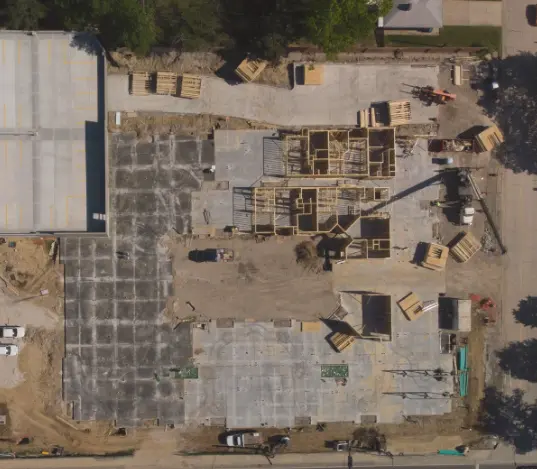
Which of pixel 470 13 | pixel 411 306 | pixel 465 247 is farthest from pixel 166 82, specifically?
pixel 465 247

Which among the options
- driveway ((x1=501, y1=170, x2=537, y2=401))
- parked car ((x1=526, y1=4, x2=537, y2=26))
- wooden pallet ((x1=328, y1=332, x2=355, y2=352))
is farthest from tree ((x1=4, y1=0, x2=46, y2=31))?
driveway ((x1=501, y1=170, x2=537, y2=401))

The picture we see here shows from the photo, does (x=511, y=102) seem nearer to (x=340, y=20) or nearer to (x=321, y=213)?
(x=340, y=20)

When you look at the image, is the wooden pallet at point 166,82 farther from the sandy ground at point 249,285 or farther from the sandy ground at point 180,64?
the sandy ground at point 249,285

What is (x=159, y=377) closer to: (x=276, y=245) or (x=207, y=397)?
(x=207, y=397)

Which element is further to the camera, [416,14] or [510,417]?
[510,417]

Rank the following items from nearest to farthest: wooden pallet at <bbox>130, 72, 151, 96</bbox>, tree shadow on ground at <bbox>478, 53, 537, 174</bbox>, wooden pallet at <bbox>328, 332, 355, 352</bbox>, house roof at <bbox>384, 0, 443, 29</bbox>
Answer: house roof at <bbox>384, 0, 443, 29</bbox>
wooden pallet at <bbox>328, 332, 355, 352</bbox>
wooden pallet at <bbox>130, 72, 151, 96</bbox>
tree shadow on ground at <bbox>478, 53, 537, 174</bbox>

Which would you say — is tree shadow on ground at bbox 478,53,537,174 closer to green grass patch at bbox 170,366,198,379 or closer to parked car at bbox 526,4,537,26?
parked car at bbox 526,4,537,26
